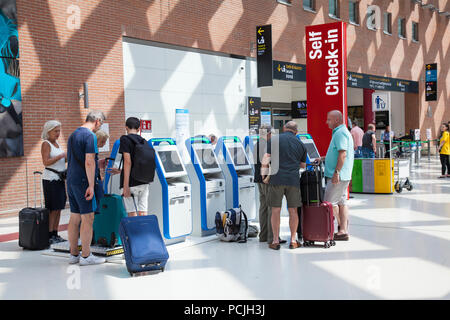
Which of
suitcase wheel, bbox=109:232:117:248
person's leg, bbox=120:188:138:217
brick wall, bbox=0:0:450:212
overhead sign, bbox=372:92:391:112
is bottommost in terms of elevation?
suitcase wheel, bbox=109:232:117:248

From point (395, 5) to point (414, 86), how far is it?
4106mm

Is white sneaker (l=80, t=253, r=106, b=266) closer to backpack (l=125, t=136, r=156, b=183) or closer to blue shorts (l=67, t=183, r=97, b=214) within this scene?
blue shorts (l=67, t=183, r=97, b=214)

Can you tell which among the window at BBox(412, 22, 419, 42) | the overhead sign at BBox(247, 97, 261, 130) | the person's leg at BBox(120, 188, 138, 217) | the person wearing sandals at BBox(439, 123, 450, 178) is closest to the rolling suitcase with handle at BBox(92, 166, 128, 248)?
the person's leg at BBox(120, 188, 138, 217)

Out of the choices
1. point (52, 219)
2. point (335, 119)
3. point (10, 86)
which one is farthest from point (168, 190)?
point (10, 86)

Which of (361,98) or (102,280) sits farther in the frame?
(361,98)

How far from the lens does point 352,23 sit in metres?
19.7

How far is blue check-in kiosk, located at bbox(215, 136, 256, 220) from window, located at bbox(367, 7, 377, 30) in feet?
49.4

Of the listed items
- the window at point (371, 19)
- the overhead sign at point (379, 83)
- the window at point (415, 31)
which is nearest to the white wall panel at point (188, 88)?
the overhead sign at point (379, 83)

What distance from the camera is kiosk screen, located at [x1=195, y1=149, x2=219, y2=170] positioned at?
7.17m

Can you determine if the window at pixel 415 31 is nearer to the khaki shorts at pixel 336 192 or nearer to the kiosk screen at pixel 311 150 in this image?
the kiosk screen at pixel 311 150

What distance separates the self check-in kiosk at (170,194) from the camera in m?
6.23

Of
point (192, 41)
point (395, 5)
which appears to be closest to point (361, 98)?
point (395, 5)

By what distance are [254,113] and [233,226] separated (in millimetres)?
8976
